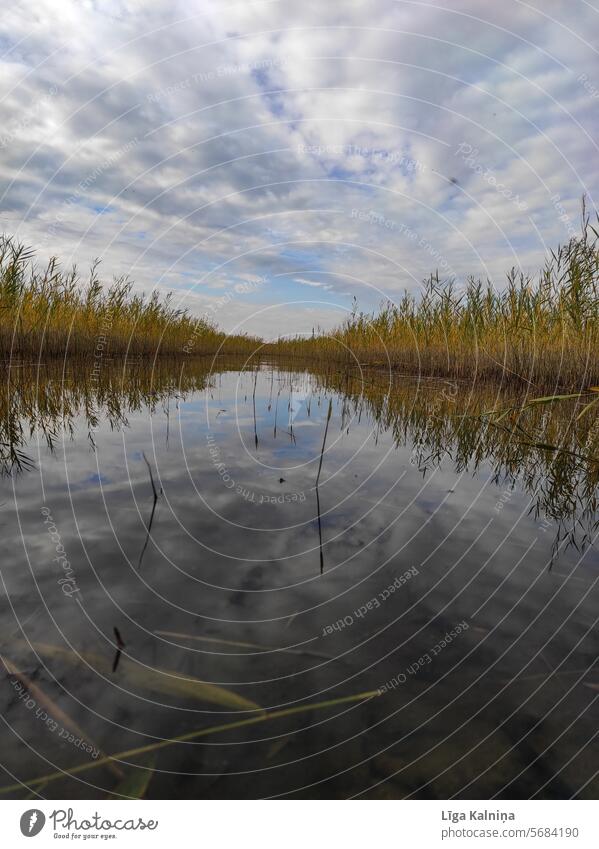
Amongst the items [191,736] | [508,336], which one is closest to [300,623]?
[191,736]

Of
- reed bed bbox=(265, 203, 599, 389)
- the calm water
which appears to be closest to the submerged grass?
the calm water

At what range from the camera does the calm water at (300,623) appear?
1242 mm

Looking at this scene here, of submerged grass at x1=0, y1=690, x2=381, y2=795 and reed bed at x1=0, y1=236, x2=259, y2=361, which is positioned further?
reed bed at x1=0, y1=236, x2=259, y2=361

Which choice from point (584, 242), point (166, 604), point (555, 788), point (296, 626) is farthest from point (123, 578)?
point (584, 242)

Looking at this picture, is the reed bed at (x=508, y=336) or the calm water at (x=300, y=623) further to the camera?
the reed bed at (x=508, y=336)

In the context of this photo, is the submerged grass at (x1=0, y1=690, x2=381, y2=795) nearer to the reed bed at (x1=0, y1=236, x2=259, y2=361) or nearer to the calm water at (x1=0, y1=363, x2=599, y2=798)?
the calm water at (x1=0, y1=363, x2=599, y2=798)

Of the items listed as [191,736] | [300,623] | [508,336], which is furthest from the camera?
[508,336]

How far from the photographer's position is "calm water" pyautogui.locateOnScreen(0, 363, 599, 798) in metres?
1.24

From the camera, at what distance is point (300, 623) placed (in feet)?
6.12

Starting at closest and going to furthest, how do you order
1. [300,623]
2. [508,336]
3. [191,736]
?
[191,736]
[300,623]
[508,336]

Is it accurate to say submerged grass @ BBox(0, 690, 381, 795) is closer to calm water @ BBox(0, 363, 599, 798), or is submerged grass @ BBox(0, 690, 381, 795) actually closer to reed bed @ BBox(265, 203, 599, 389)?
calm water @ BBox(0, 363, 599, 798)

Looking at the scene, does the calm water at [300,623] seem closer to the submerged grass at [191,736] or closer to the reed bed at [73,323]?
the submerged grass at [191,736]

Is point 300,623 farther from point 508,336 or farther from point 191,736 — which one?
point 508,336

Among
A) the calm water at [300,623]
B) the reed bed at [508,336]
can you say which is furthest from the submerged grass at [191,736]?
the reed bed at [508,336]
